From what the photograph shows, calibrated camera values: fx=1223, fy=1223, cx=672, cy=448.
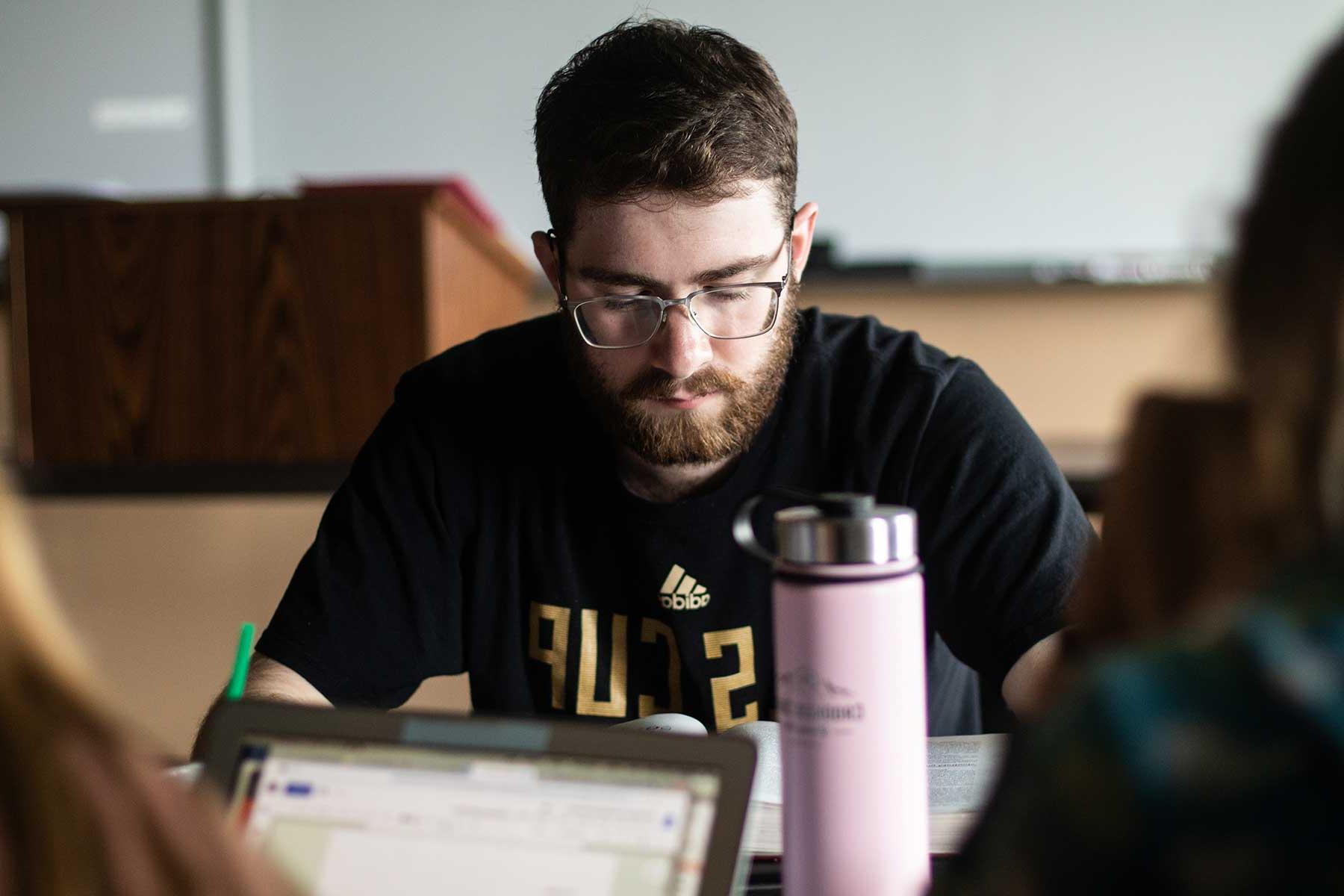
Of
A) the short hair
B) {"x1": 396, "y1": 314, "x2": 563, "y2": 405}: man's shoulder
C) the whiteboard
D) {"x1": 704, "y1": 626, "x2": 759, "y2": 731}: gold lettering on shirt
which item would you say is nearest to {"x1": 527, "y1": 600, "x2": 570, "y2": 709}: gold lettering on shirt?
{"x1": 704, "y1": 626, "x2": 759, "y2": 731}: gold lettering on shirt

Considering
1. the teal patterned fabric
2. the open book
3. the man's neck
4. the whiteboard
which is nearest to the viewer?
the teal patterned fabric

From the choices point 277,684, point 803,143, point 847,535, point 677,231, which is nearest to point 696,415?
point 677,231

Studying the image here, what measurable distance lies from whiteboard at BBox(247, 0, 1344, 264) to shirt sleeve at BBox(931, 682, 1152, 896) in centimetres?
218

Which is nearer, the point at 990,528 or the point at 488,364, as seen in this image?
the point at 990,528

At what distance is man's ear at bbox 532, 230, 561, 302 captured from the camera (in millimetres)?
1251

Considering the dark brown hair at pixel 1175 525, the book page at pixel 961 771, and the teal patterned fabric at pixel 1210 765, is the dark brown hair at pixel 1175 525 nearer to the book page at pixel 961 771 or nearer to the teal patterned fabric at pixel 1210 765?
the teal patterned fabric at pixel 1210 765

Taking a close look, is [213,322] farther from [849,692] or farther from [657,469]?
[849,692]

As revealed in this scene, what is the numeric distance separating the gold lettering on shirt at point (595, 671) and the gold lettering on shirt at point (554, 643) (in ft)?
0.06

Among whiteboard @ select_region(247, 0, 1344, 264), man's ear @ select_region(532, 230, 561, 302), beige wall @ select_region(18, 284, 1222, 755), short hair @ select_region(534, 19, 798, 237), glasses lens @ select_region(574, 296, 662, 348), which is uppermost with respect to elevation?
whiteboard @ select_region(247, 0, 1344, 264)

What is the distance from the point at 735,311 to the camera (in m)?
1.16

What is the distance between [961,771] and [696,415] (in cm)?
46

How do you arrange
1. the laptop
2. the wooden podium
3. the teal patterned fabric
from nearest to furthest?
1. the teal patterned fabric
2. the laptop
3. the wooden podium

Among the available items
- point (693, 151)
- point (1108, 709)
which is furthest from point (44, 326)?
point (1108, 709)

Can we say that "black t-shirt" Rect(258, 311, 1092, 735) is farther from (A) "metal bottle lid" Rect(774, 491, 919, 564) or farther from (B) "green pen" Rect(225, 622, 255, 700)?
(A) "metal bottle lid" Rect(774, 491, 919, 564)
